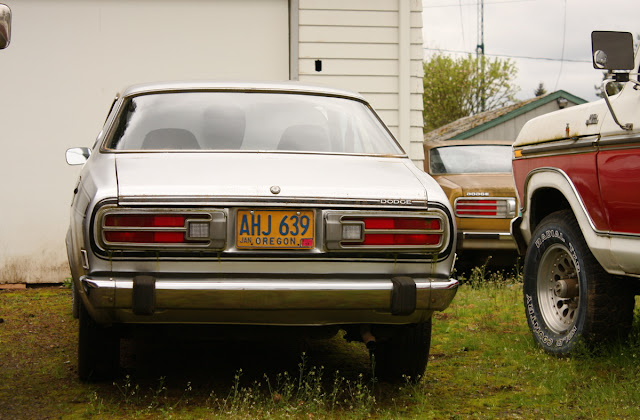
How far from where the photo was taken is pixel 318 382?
410cm

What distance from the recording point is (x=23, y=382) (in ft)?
14.9

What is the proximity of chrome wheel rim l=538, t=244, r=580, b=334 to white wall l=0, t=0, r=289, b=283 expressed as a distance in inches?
179

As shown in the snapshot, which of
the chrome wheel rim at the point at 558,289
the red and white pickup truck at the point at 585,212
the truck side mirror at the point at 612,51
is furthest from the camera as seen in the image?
the chrome wheel rim at the point at 558,289

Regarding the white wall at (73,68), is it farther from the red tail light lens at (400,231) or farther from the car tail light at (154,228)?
the red tail light lens at (400,231)

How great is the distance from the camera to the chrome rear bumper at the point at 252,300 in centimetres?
359

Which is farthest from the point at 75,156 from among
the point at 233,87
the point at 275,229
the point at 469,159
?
the point at 469,159

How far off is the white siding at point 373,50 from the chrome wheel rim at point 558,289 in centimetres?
397

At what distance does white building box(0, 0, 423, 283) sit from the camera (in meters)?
8.79

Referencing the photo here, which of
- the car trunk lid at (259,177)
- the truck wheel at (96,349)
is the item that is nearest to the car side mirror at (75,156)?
the car trunk lid at (259,177)

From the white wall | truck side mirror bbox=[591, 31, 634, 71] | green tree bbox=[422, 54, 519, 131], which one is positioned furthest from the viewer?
green tree bbox=[422, 54, 519, 131]

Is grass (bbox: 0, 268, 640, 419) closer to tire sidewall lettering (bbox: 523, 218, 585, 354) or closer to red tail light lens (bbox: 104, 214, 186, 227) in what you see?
tire sidewall lettering (bbox: 523, 218, 585, 354)

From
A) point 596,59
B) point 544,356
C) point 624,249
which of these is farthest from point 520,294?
point 596,59

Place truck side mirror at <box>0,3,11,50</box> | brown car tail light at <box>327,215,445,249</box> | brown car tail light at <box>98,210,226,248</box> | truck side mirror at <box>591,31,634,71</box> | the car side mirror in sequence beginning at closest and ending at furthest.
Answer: truck side mirror at <box>0,3,11,50</box> < brown car tail light at <box>98,210,226,248</box> < brown car tail light at <box>327,215,445,249</box> < truck side mirror at <box>591,31,634,71</box> < the car side mirror

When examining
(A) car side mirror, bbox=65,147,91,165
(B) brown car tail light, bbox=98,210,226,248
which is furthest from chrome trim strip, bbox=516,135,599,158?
(A) car side mirror, bbox=65,147,91,165
